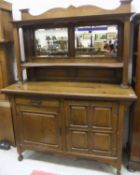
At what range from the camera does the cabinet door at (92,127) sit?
1.81 metres

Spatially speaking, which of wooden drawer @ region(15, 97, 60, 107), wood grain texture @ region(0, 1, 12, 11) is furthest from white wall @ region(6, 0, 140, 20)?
wooden drawer @ region(15, 97, 60, 107)

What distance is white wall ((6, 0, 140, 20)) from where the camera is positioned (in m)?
2.04

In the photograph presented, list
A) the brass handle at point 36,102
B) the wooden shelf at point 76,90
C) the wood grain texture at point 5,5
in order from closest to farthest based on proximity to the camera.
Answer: the wooden shelf at point 76,90 < the brass handle at point 36,102 < the wood grain texture at point 5,5

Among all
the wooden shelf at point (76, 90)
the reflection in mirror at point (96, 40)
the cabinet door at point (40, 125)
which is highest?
the reflection in mirror at point (96, 40)

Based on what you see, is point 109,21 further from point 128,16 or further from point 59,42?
point 59,42

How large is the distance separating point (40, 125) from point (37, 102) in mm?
273

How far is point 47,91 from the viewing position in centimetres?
191

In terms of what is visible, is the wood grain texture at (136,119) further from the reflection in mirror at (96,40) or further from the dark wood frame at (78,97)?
the reflection in mirror at (96,40)

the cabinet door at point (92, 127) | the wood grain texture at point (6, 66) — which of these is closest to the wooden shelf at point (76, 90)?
the cabinet door at point (92, 127)

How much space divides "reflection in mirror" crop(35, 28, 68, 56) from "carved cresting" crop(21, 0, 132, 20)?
0.18 meters

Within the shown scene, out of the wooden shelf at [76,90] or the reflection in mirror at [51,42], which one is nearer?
the wooden shelf at [76,90]

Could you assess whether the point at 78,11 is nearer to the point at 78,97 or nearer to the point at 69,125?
the point at 78,97

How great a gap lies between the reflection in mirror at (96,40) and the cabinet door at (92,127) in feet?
2.19

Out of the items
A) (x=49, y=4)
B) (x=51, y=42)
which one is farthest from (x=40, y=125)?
(x=49, y=4)
